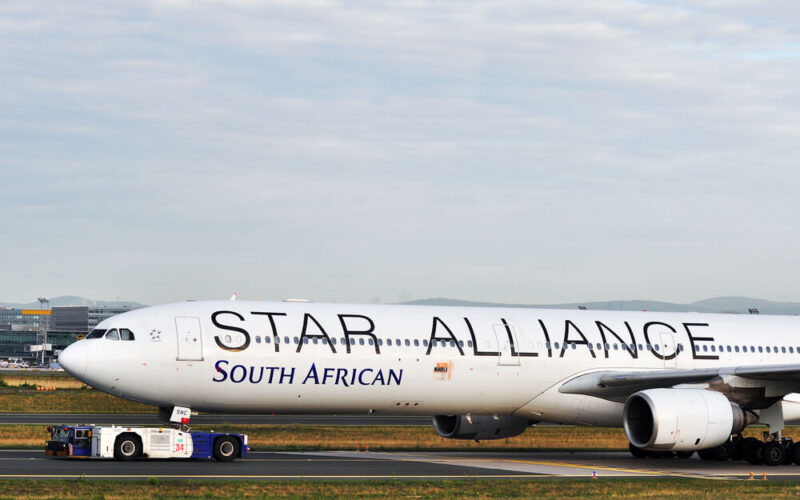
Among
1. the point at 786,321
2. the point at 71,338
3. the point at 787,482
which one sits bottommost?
the point at 787,482

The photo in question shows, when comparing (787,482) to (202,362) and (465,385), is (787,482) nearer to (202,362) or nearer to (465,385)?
(465,385)

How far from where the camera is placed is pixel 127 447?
29922 mm

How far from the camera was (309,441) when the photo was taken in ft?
133

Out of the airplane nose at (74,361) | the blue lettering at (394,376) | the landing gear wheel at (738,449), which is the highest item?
the airplane nose at (74,361)

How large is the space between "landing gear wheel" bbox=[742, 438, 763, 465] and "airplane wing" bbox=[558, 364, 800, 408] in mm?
1368

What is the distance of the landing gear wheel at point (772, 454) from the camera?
3456 cm

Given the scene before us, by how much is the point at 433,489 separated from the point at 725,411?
11.3 m

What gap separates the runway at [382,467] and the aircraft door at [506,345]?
303 cm

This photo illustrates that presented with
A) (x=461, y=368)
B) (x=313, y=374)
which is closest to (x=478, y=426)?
(x=461, y=368)

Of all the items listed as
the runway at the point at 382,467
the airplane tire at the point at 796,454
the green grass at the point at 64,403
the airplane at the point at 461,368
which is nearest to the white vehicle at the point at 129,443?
the runway at the point at 382,467

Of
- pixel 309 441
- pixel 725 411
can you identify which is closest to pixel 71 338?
pixel 309 441

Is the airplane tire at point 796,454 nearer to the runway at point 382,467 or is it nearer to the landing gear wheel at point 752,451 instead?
the runway at point 382,467

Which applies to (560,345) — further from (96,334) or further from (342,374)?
(96,334)

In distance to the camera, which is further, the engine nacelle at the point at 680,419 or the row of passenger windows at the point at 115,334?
the engine nacelle at the point at 680,419
